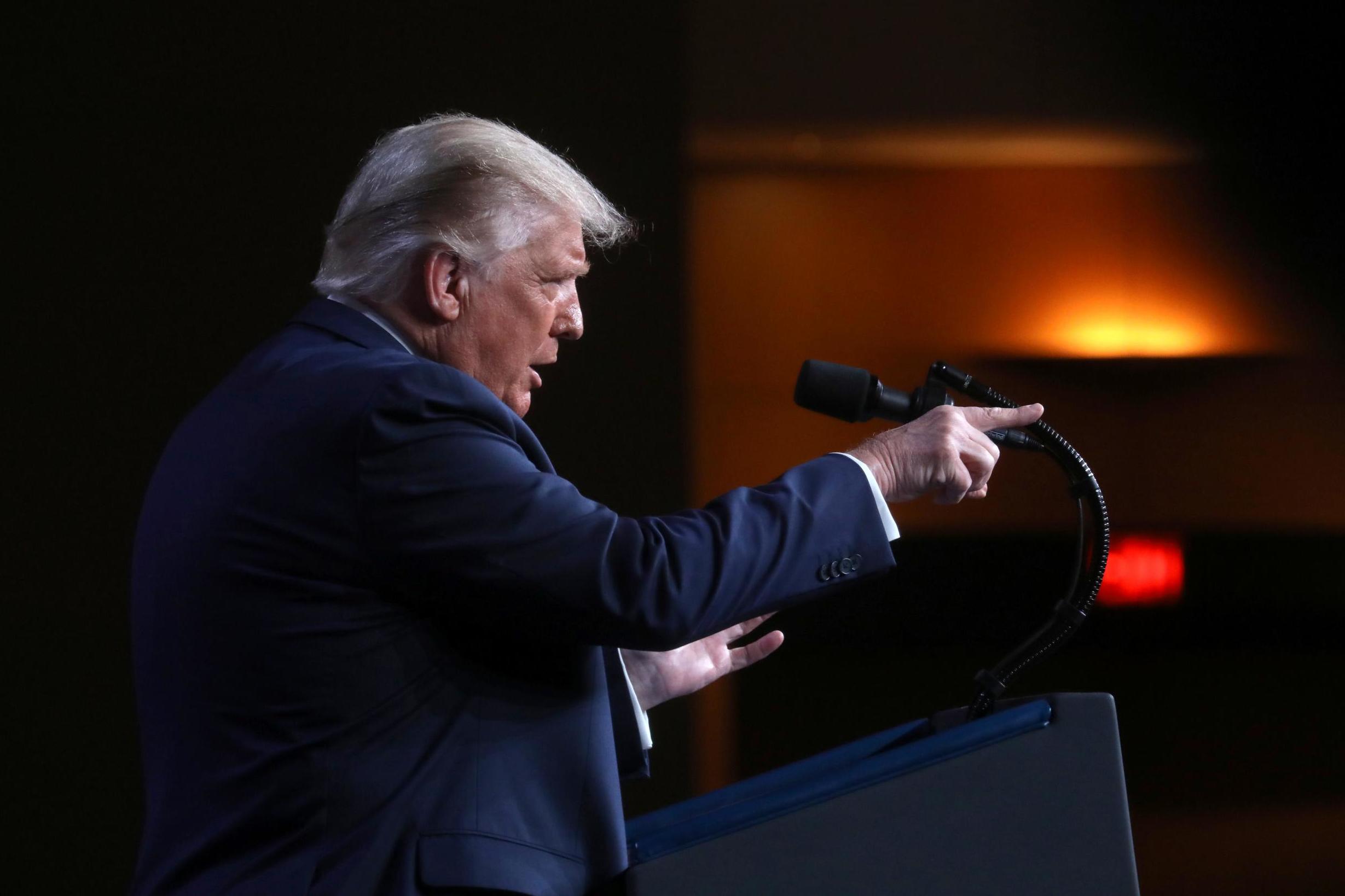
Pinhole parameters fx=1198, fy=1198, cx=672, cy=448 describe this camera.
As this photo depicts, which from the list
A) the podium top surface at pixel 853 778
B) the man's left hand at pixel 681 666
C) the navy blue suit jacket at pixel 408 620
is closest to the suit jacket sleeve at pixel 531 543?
the navy blue suit jacket at pixel 408 620

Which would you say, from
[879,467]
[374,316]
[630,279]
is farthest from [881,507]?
[630,279]

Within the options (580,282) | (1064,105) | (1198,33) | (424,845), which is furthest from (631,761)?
(1198,33)

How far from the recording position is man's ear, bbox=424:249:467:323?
3.56 feet

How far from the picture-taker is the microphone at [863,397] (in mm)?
1094

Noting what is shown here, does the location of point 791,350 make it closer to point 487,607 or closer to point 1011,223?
point 1011,223

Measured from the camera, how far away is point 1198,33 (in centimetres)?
244

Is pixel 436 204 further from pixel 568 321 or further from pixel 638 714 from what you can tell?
pixel 638 714

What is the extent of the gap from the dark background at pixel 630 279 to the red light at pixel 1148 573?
0.14ft

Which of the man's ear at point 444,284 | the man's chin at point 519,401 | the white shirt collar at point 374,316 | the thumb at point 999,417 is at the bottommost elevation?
the thumb at point 999,417

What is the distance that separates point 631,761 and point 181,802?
15.4 inches

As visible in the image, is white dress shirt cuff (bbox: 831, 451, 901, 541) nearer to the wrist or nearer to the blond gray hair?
the wrist

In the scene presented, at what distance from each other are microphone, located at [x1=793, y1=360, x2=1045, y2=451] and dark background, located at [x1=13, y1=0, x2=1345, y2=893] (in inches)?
52.1

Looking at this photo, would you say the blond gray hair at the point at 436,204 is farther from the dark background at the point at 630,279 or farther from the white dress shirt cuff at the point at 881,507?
the dark background at the point at 630,279

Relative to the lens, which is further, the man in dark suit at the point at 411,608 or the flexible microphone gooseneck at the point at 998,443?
the flexible microphone gooseneck at the point at 998,443
